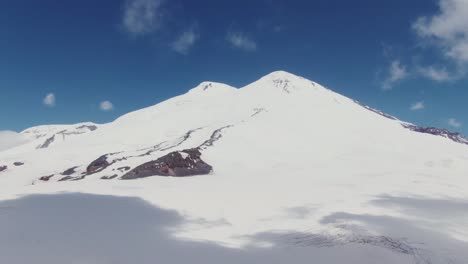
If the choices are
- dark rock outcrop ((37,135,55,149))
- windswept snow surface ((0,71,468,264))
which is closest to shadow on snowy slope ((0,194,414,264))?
windswept snow surface ((0,71,468,264))

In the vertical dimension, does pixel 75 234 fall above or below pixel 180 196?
below

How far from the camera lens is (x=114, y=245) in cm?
855

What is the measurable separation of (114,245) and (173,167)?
16.4m

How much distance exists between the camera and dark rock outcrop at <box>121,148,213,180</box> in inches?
934

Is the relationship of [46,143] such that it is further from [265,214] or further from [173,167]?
[265,214]

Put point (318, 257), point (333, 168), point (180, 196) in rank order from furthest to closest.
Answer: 1. point (333, 168)
2. point (180, 196)
3. point (318, 257)

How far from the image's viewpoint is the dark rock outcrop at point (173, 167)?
934 inches

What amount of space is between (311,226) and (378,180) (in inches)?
454

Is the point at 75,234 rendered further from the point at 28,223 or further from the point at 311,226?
the point at 311,226

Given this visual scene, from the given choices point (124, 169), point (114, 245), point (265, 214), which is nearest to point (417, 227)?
point (265, 214)

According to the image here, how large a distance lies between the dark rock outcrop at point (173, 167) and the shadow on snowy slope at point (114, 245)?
39.8ft

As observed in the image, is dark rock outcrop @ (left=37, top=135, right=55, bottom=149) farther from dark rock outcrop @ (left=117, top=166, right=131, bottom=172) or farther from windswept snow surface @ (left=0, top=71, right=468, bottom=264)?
windswept snow surface @ (left=0, top=71, right=468, bottom=264)

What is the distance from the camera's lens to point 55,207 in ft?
37.5

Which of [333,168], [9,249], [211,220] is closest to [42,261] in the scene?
[9,249]
